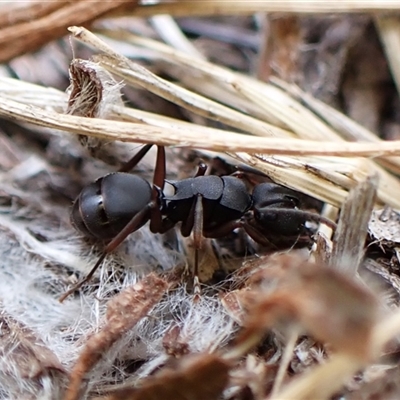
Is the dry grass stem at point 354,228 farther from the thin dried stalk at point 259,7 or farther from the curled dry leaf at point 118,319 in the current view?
the thin dried stalk at point 259,7

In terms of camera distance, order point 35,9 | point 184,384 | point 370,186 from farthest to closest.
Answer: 1. point 35,9
2. point 370,186
3. point 184,384

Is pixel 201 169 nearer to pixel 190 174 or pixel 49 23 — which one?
pixel 190 174

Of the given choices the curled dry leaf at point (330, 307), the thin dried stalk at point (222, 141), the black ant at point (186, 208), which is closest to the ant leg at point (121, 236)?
the black ant at point (186, 208)

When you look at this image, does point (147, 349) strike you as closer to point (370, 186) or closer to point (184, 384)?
point (184, 384)

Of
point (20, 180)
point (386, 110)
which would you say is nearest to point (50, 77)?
point (20, 180)

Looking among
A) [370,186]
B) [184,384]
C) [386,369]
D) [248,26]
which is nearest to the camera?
[184,384]

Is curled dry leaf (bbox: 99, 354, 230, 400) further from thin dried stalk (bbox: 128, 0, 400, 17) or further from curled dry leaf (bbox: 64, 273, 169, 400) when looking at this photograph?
thin dried stalk (bbox: 128, 0, 400, 17)

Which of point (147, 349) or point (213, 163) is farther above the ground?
point (213, 163)

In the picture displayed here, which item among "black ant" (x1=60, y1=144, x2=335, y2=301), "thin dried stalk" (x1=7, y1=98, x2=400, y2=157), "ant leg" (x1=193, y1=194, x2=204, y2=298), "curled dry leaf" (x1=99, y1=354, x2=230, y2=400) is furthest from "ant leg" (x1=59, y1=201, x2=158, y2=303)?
"curled dry leaf" (x1=99, y1=354, x2=230, y2=400)
